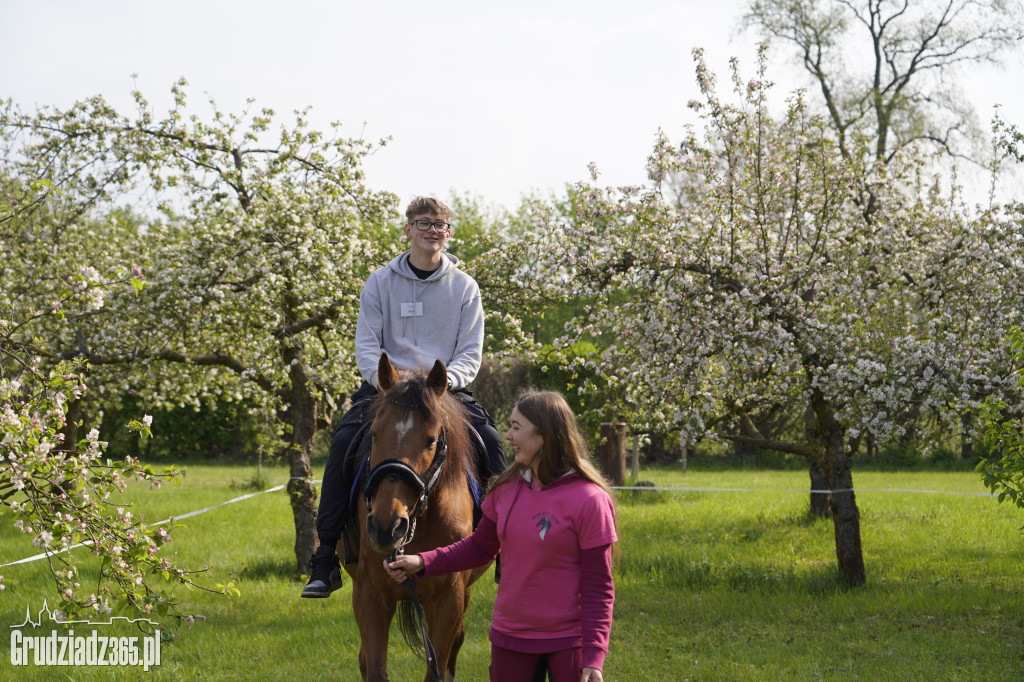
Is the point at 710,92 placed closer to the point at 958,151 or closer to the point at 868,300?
the point at 868,300

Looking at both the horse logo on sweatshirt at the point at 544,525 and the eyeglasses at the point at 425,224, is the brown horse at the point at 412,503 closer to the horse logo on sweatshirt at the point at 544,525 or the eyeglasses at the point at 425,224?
the horse logo on sweatshirt at the point at 544,525

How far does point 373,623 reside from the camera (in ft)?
15.4

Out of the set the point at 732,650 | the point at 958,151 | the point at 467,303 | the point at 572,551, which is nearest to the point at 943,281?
the point at 732,650

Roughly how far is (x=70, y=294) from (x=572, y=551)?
2788 mm

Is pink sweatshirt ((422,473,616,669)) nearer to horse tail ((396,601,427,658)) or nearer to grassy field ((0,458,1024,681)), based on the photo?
horse tail ((396,601,427,658))

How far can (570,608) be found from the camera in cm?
347

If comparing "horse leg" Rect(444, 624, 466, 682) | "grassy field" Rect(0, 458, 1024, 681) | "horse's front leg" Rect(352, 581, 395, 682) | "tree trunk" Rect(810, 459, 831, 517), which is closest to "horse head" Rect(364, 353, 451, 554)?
"horse's front leg" Rect(352, 581, 395, 682)

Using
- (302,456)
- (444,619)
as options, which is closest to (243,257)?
(302,456)

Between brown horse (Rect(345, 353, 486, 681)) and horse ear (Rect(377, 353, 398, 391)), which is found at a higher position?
horse ear (Rect(377, 353, 398, 391))

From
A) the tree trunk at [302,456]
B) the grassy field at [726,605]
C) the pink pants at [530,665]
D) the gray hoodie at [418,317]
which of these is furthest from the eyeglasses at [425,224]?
the tree trunk at [302,456]

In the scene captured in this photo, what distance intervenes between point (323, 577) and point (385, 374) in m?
1.40

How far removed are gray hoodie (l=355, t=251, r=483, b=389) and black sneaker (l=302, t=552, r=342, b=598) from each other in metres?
1.23

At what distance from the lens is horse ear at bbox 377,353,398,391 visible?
445 cm

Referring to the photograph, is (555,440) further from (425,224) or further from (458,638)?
(458,638)
